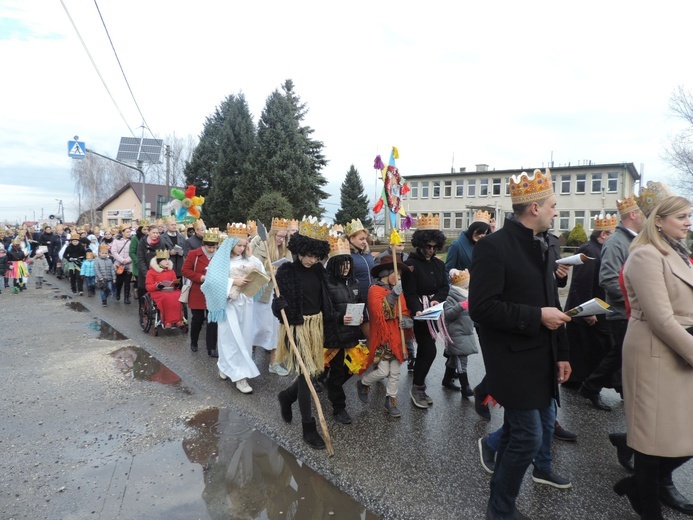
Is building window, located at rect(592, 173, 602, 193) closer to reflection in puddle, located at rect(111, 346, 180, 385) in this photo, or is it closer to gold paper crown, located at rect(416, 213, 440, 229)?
gold paper crown, located at rect(416, 213, 440, 229)

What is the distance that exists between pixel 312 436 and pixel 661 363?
8.77 ft

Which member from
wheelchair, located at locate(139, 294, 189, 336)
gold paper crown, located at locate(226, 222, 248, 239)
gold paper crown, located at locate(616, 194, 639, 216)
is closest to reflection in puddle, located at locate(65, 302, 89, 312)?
wheelchair, located at locate(139, 294, 189, 336)

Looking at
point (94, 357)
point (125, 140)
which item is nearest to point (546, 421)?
point (94, 357)

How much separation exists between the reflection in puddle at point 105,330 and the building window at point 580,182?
163 feet

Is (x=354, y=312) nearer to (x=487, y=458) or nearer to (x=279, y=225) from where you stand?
(x=487, y=458)

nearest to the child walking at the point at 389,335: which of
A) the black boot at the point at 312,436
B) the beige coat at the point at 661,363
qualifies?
the black boot at the point at 312,436

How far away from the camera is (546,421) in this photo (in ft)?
10.7

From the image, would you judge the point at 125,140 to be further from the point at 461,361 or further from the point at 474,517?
the point at 474,517

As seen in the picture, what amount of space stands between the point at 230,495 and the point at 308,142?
28.1 m

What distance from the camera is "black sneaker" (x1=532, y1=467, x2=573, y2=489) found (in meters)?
3.24

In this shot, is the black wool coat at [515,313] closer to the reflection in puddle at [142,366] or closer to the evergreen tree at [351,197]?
the reflection in puddle at [142,366]

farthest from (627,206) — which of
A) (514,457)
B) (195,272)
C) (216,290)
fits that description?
(195,272)

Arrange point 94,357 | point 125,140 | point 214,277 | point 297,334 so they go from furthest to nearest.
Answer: point 125,140, point 94,357, point 214,277, point 297,334

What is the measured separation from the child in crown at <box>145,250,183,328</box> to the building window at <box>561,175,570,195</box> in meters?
49.5
